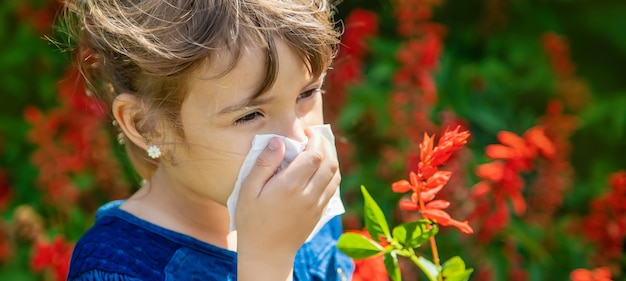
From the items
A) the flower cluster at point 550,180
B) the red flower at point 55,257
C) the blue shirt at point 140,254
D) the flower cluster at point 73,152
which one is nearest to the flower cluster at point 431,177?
the blue shirt at point 140,254

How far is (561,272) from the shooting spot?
2.20 metres

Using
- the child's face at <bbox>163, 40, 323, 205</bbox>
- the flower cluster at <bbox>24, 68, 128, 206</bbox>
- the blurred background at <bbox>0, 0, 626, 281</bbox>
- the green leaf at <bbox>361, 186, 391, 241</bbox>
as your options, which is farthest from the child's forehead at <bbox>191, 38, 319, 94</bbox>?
the flower cluster at <bbox>24, 68, 128, 206</bbox>

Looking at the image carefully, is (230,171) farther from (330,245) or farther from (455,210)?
(455,210)

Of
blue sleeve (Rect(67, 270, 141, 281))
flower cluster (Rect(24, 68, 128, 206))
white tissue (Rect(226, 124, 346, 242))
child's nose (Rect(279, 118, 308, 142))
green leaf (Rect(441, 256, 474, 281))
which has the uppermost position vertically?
flower cluster (Rect(24, 68, 128, 206))

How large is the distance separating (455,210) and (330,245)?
50 centimetres

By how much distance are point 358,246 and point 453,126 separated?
1052 mm

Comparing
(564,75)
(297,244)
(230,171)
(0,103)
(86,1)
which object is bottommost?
(297,244)

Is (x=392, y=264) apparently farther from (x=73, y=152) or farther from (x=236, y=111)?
(x=73, y=152)

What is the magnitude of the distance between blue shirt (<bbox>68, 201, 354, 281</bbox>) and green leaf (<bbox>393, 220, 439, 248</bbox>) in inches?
16.0

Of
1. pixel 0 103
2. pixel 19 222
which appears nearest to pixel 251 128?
pixel 19 222

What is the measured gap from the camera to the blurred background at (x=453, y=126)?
2059 millimetres

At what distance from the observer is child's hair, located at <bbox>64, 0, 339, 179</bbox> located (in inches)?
49.6

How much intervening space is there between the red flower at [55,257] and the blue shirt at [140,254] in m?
0.71

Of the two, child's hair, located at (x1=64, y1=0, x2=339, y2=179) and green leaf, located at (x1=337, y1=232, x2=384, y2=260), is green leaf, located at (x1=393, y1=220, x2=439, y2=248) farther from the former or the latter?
child's hair, located at (x1=64, y1=0, x2=339, y2=179)
